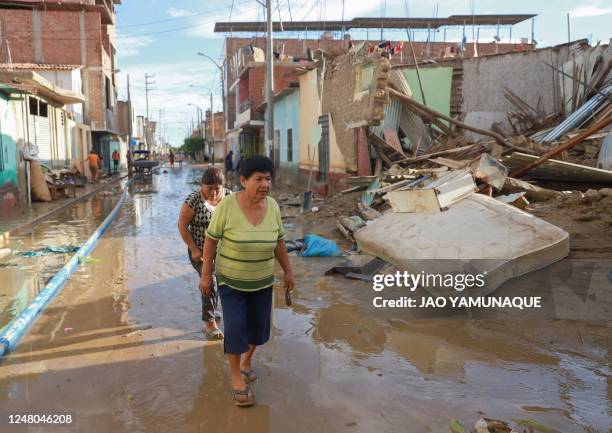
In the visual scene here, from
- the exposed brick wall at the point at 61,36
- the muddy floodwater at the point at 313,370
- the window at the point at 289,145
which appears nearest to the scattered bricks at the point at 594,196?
the muddy floodwater at the point at 313,370

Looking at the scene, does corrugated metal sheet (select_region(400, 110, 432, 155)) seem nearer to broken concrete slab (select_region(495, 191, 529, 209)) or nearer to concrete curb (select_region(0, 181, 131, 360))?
broken concrete slab (select_region(495, 191, 529, 209))

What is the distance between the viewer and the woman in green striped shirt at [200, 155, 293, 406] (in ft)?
10.9

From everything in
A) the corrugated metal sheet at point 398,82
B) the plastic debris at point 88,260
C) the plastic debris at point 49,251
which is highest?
the corrugated metal sheet at point 398,82

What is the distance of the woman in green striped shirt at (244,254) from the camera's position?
131 inches

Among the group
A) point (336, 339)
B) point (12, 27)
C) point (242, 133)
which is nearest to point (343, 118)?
point (336, 339)

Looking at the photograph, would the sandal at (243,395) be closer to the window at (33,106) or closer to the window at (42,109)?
the window at (33,106)

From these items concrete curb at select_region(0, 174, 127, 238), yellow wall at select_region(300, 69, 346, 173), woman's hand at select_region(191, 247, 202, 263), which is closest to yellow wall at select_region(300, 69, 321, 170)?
yellow wall at select_region(300, 69, 346, 173)

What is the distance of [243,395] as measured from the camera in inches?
134

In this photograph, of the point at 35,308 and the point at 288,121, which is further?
the point at 288,121

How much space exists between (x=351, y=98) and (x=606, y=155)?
22.8ft

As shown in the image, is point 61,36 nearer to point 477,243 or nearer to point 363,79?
point 363,79

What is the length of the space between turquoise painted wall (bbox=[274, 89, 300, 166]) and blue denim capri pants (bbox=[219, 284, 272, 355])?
18.6 meters

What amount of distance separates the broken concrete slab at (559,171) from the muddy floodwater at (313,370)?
3.73m

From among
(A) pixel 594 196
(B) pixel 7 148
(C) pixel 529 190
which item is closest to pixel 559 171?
(C) pixel 529 190
